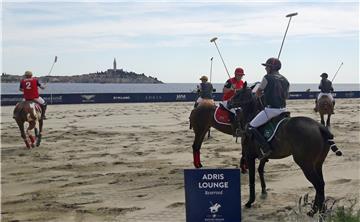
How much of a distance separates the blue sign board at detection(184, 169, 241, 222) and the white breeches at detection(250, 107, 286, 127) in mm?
3072

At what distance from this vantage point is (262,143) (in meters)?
9.34

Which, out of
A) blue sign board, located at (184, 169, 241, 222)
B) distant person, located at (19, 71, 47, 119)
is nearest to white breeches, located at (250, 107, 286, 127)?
blue sign board, located at (184, 169, 241, 222)

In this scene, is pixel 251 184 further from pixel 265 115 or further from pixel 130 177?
pixel 130 177

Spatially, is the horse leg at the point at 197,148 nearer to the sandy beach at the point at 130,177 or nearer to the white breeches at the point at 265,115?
the sandy beach at the point at 130,177

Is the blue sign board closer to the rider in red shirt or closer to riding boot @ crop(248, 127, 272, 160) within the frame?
riding boot @ crop(248, 127, 272, 160)

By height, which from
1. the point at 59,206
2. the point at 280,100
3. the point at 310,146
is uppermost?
the point at 280,100

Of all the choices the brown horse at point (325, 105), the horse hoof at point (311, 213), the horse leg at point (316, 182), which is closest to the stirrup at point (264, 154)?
the horse leg at point (316, 182)

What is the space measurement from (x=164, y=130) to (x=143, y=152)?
21.5 ft

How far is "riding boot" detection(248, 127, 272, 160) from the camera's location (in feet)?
30.5

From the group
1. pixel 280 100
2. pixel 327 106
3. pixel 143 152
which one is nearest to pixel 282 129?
pixel 280 100

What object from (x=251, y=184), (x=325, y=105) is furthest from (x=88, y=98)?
(x=251, y=184)

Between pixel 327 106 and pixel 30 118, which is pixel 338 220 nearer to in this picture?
pixel 30 118

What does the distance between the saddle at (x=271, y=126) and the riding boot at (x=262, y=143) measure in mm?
72

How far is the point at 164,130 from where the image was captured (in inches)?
860
